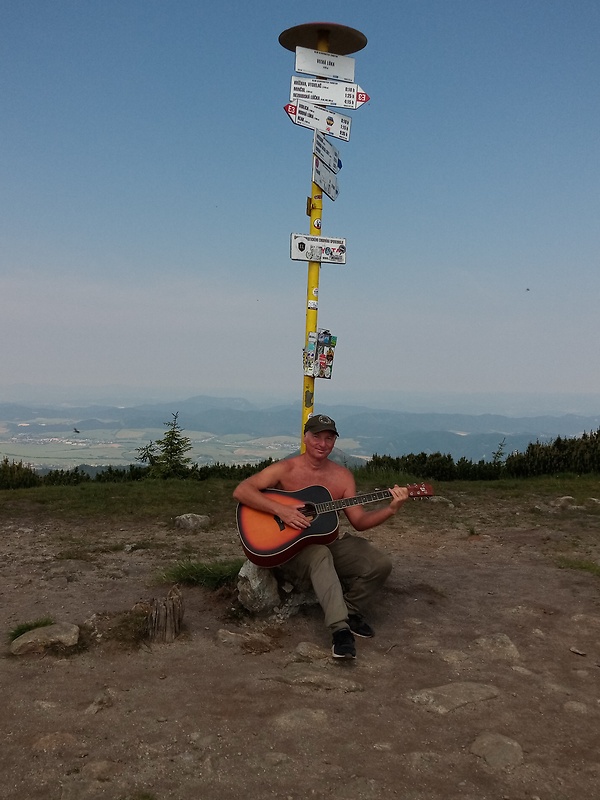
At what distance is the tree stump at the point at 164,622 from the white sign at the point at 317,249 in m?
4.48

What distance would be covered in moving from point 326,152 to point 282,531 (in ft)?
16.6

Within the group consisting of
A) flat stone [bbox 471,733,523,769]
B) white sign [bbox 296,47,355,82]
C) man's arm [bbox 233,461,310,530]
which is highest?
white sign [bbox 296,47,355,82]

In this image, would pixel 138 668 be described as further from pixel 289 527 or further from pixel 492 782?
pixel 492 782

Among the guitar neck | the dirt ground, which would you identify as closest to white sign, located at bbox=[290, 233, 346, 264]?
the guitar neck

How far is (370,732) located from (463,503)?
8.47m

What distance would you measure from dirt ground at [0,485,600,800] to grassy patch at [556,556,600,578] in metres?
0.15

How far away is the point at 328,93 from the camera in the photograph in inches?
304

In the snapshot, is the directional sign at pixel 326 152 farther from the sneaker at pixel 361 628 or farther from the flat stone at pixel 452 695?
the flat stone at pixel 452 695

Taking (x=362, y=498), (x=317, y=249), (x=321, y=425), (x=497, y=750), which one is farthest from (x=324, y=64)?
(x=497, y=750)

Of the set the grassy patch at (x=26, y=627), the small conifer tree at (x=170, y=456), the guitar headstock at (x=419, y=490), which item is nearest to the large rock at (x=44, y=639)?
the grassy patch at (x=26, y=627)

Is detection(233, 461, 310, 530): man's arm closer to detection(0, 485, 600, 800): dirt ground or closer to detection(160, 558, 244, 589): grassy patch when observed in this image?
detection(0, 485, 600, 800): dirt ground

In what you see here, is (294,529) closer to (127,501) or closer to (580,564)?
(580,564)

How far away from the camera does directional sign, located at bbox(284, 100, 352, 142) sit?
24.9 feet

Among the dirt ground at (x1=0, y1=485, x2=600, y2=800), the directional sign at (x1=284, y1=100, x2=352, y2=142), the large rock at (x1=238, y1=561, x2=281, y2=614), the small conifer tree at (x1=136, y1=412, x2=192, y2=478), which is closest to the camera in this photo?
the dirt ground at (x1=0, y1=485, x2=600, y2=800)
